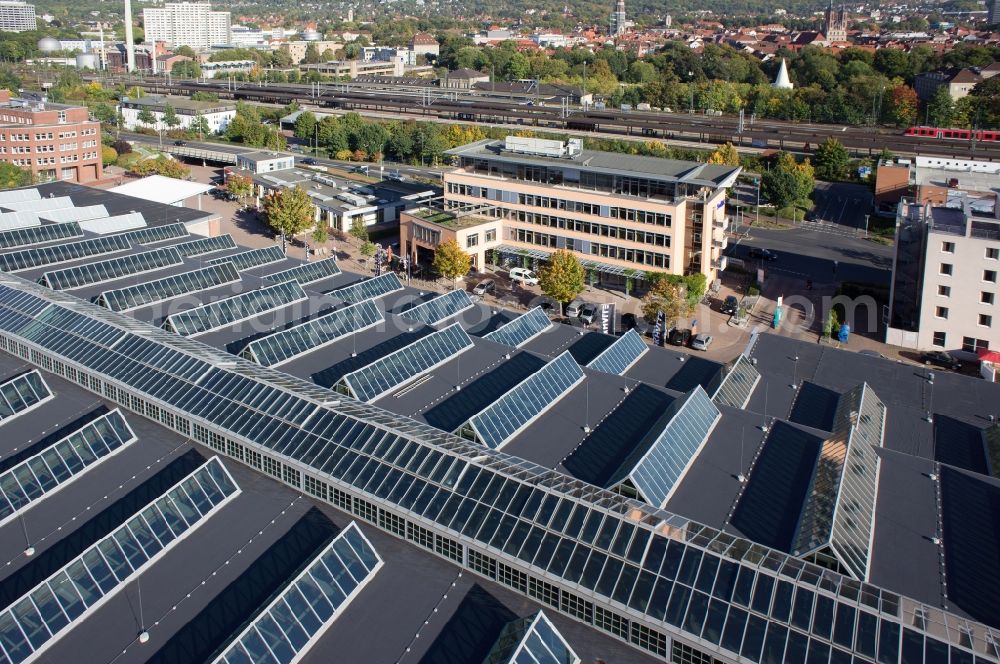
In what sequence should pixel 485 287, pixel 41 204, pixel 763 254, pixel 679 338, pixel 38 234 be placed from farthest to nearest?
1. pixel 763 254
2. pixel 41 204
3. pixel 485 287
4. pixel 679 338
5. pixel 38 234

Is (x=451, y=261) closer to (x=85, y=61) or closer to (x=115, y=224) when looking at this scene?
(x=115, y=224)

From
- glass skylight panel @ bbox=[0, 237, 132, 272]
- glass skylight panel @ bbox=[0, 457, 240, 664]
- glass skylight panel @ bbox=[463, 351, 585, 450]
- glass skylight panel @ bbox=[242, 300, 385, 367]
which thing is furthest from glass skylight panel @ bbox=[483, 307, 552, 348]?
glass skylight panel @ bbox=[0, 237, 132, 272]

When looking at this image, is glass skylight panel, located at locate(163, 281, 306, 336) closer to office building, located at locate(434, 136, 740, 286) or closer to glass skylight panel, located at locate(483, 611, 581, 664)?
office building, located at locate(434, 136, 740, 286)

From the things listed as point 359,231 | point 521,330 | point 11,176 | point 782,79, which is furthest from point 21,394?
point 782,79

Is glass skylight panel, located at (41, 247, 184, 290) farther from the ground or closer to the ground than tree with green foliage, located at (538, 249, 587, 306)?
farther from the ground

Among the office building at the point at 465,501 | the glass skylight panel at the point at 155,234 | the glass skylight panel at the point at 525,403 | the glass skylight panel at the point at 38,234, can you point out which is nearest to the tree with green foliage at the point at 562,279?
the office building at the point at 465,501

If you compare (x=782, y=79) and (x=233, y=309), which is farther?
(x=782, y=79)
